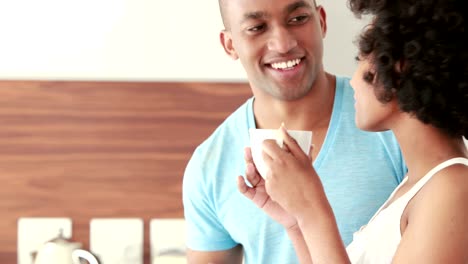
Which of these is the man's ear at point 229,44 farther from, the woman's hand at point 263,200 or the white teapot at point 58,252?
the white teapot at point 58,252

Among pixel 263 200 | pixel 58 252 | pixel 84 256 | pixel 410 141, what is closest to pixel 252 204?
pixel 263 200

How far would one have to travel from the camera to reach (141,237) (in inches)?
89.3

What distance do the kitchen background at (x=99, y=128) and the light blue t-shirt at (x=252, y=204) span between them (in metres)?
0.54

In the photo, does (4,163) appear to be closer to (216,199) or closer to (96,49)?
(96,49)

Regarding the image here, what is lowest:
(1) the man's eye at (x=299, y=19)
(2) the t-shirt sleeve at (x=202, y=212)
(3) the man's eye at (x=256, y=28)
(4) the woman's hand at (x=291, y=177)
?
(2) the t-shirt sleeve at (x=202, y=212)

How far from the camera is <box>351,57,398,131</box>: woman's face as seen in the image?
46.1 inches

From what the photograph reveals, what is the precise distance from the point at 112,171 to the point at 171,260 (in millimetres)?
304

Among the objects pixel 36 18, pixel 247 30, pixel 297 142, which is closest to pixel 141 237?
pixel 36 18

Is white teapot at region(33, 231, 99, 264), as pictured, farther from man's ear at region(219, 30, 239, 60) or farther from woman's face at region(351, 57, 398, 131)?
woman's face at region(351, 57, 398, 131)

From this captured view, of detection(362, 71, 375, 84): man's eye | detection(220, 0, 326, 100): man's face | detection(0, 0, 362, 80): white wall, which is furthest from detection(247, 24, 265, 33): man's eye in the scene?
detection(0, 0, 362, 80): white wall

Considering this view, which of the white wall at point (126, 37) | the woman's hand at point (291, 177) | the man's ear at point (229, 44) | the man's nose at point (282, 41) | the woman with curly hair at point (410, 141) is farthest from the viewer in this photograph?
the white wall at point (126, 37)

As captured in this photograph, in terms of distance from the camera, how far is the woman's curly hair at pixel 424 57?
1.07 metres

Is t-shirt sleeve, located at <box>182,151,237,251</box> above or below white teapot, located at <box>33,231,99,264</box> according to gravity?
above

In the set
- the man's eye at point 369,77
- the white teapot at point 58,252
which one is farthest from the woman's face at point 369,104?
the white teapot at point 58,252
